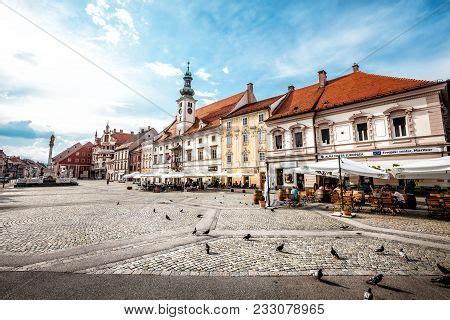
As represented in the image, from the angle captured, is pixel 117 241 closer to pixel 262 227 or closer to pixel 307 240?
pixel 262 227

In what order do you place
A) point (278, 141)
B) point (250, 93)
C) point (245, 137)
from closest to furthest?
point (278, 141)
point (245, 137)
point (250, 93)

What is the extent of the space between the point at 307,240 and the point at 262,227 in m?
2.08

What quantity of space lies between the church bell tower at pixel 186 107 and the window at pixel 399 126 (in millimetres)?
36700

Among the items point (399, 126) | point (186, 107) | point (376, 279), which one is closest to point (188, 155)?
point (186, 107)

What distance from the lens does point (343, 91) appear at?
24703 mm

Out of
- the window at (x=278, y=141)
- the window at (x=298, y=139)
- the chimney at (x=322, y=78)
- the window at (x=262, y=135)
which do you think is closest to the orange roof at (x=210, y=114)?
the window at (x=262, y=135)

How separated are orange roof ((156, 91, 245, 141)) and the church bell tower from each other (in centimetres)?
128

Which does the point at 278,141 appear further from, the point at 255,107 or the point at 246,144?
the point at 255,107

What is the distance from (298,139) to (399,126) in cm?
974

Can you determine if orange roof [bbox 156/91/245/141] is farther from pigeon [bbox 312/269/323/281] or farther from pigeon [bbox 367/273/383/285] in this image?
pigeon [bbox 367/273/383/285]

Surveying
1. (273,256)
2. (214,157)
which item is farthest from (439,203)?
(214,157)

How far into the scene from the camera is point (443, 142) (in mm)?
A: 17344

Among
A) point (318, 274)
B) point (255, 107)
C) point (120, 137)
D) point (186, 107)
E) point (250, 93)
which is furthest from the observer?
point (120, 137)

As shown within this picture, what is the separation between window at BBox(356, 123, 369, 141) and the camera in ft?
70.9
